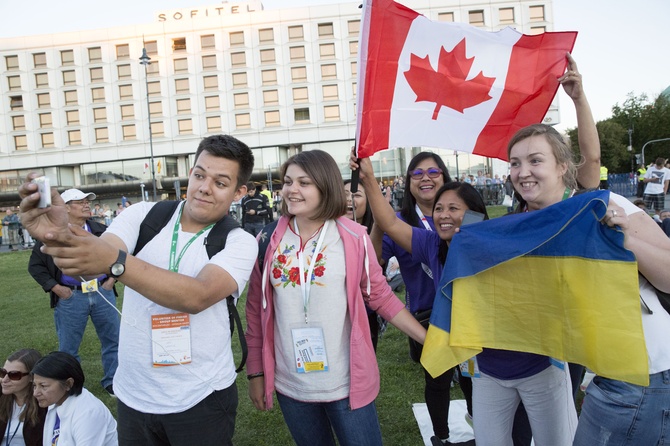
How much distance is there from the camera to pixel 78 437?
10.4ft

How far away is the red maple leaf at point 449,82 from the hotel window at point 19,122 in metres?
57.0

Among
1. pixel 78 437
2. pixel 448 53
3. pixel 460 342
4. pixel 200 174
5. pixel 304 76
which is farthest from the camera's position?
pixel 304 76

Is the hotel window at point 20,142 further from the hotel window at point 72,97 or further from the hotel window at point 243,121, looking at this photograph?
the hotel window at point 243,121

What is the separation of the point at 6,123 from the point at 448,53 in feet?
191

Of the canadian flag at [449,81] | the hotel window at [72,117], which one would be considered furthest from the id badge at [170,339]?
the hotel window at [72,117]

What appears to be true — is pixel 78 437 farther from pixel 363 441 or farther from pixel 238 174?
pixel 238 174

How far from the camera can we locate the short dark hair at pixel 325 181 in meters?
2.48

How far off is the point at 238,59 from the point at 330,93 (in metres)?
10.1

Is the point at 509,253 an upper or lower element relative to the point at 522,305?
upper

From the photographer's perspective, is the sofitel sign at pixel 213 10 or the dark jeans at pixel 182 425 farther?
the sofitel sign at pixel 213 10

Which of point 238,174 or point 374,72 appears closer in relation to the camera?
point 238,174

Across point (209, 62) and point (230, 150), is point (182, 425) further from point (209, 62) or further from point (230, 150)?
point (209, 62)

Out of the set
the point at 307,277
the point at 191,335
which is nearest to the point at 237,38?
the point at 307,277

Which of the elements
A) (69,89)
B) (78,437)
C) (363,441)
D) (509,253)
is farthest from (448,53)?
(69,89)
